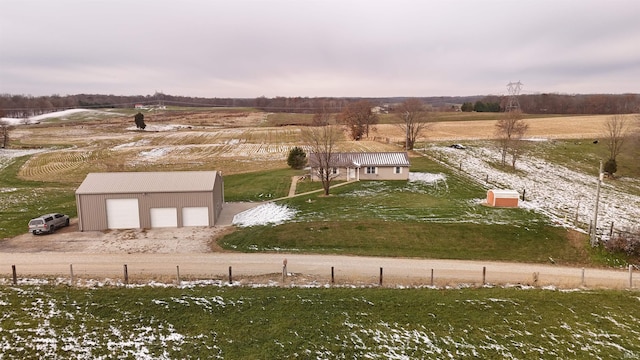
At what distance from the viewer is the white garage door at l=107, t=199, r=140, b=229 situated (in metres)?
31.4

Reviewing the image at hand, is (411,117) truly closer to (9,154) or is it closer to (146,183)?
(146,183)

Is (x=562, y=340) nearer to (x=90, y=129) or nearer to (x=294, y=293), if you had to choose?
(x=294, y=293)

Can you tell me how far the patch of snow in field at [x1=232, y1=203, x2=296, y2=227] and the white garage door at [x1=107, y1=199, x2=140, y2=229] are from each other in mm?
7148

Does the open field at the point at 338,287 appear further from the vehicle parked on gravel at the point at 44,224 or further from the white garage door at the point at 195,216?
the white garage door at the point at 195,216

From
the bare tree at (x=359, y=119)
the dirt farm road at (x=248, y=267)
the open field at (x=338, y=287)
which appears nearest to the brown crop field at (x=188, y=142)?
the bare tree at (x=359, y=119)

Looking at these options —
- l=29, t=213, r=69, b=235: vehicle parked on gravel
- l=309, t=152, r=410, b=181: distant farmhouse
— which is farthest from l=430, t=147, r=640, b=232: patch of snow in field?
l=29, t=213, r=69, b=235: vehicle parked on gravel

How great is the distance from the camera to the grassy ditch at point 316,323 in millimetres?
16156

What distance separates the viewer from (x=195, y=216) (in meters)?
32.0

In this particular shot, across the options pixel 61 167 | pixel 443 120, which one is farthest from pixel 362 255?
pixel 443 120

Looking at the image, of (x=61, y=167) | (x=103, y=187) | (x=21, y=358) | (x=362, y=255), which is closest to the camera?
(x=21, y=358)

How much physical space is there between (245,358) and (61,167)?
2145 inches

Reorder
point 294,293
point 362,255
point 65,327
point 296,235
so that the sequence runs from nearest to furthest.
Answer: point 65,327 → point 294,293 → point 362,255 → point 296,235

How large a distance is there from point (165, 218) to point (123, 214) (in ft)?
9.86

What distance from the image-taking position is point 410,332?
1741 cm
